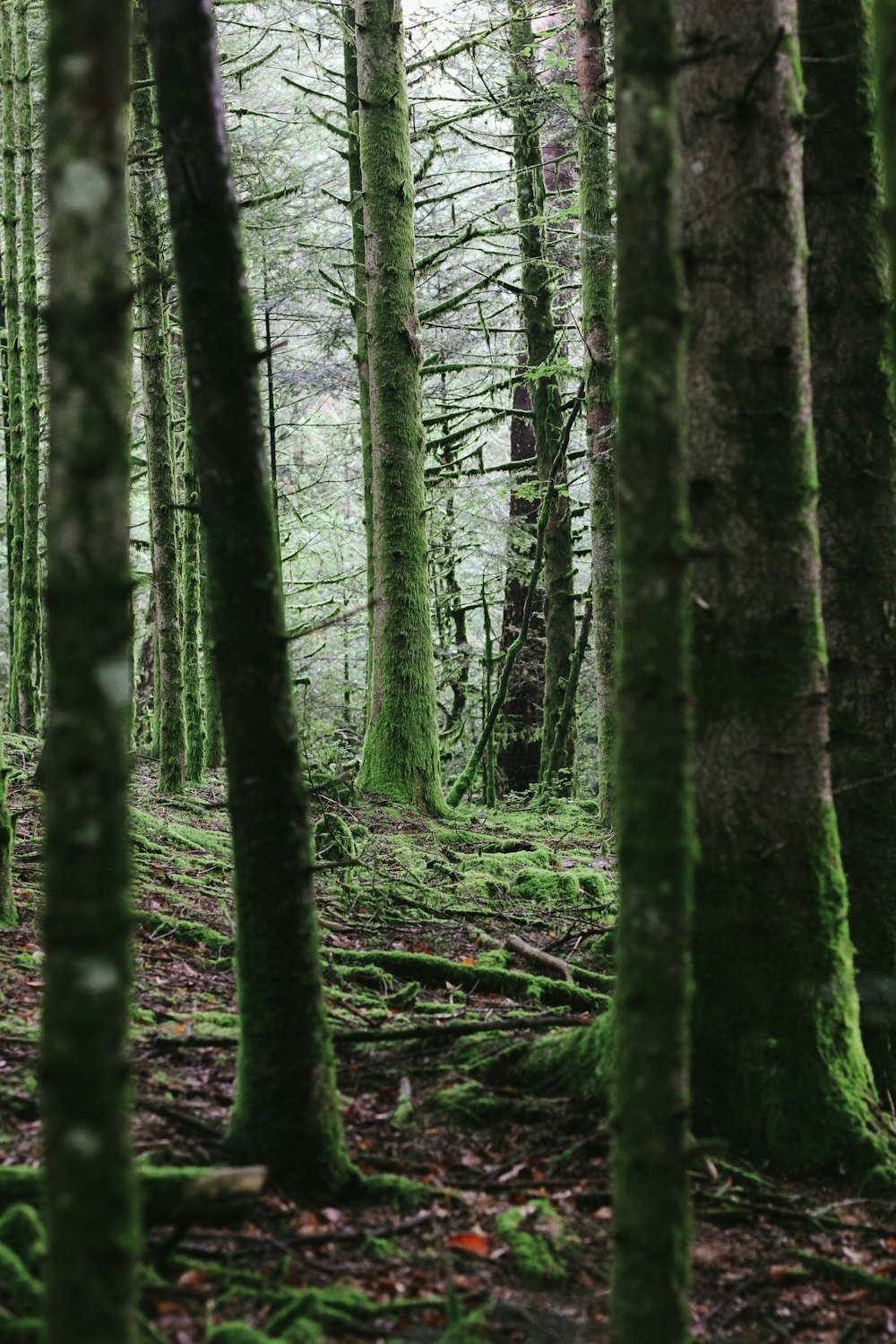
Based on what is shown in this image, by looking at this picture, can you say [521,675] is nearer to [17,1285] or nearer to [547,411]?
[547,411]

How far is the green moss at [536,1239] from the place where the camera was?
11.1 feet

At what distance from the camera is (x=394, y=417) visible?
1202cm

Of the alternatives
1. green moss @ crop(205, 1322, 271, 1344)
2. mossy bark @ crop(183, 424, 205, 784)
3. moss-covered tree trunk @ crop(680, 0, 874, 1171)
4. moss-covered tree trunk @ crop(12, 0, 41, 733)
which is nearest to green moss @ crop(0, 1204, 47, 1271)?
green moss @ crop(205, 1322, 271, 1344)

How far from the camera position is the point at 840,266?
15.9 feet

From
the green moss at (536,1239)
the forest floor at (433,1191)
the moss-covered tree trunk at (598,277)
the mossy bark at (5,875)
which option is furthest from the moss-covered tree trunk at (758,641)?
the moss-covered tree trunk at (598,277)

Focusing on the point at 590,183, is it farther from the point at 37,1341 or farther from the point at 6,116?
the point at 37,1341

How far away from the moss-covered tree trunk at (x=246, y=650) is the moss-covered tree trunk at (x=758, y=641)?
157 cm

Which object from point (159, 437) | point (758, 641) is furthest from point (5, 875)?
point (159, 437)

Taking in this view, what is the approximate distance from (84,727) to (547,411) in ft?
48.3

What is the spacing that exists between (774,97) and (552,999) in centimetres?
436

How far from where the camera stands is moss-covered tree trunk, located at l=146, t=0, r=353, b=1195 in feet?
10.5

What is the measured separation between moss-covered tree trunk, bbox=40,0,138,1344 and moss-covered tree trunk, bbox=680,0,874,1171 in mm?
2689

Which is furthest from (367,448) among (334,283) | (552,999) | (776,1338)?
(776,1338)

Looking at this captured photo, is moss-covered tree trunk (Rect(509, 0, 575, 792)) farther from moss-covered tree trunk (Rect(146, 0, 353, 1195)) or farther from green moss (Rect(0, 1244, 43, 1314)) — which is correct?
green moss (Rect(0, 1244, 43, 1314))
